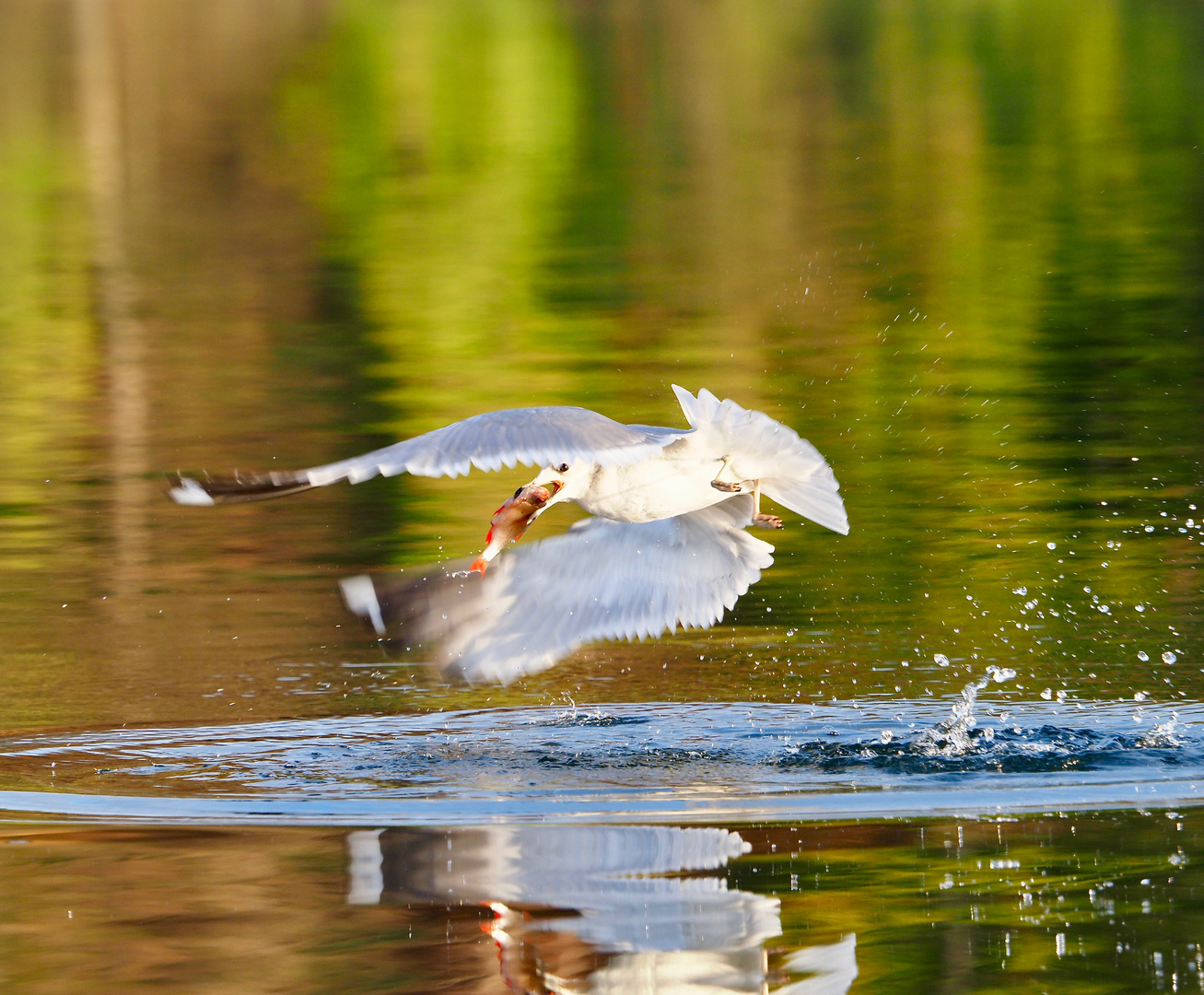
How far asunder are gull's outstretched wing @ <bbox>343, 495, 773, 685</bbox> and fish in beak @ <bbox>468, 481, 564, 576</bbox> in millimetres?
307

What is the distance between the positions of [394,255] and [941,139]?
1086 centimetres

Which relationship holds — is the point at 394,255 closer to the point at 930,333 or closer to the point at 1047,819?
the point at 930,333

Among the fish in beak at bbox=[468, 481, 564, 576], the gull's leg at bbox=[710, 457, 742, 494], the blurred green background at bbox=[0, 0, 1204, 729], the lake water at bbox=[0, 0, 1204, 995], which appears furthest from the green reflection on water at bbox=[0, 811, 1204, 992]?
the blurred green background at bbox=[0, 0, 1204, 729]

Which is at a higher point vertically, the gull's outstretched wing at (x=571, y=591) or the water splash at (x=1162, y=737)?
the gull's outstretched wing at (x=571, y=591)

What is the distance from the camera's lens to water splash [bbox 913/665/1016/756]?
6.97 meters

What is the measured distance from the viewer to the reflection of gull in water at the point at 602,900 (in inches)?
188

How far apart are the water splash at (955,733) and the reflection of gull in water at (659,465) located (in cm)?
77

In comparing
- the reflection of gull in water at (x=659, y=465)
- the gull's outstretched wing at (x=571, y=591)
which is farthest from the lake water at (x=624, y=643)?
the reflection of gull in water at (x=659, y=465)

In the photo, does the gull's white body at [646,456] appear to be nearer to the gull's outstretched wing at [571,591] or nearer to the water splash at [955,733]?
the gull's outstretched wing at [571,591]

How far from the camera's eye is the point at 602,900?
532 cm

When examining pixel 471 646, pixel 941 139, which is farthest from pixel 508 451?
pixel 941 139

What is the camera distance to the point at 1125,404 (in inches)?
506

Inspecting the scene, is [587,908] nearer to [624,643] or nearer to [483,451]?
[483,451]

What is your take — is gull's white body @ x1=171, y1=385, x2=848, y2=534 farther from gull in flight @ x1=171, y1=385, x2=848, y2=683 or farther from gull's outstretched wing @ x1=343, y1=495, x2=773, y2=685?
gull's outstretched wing @ x1=343, y1=495, x2=773, y2=685
